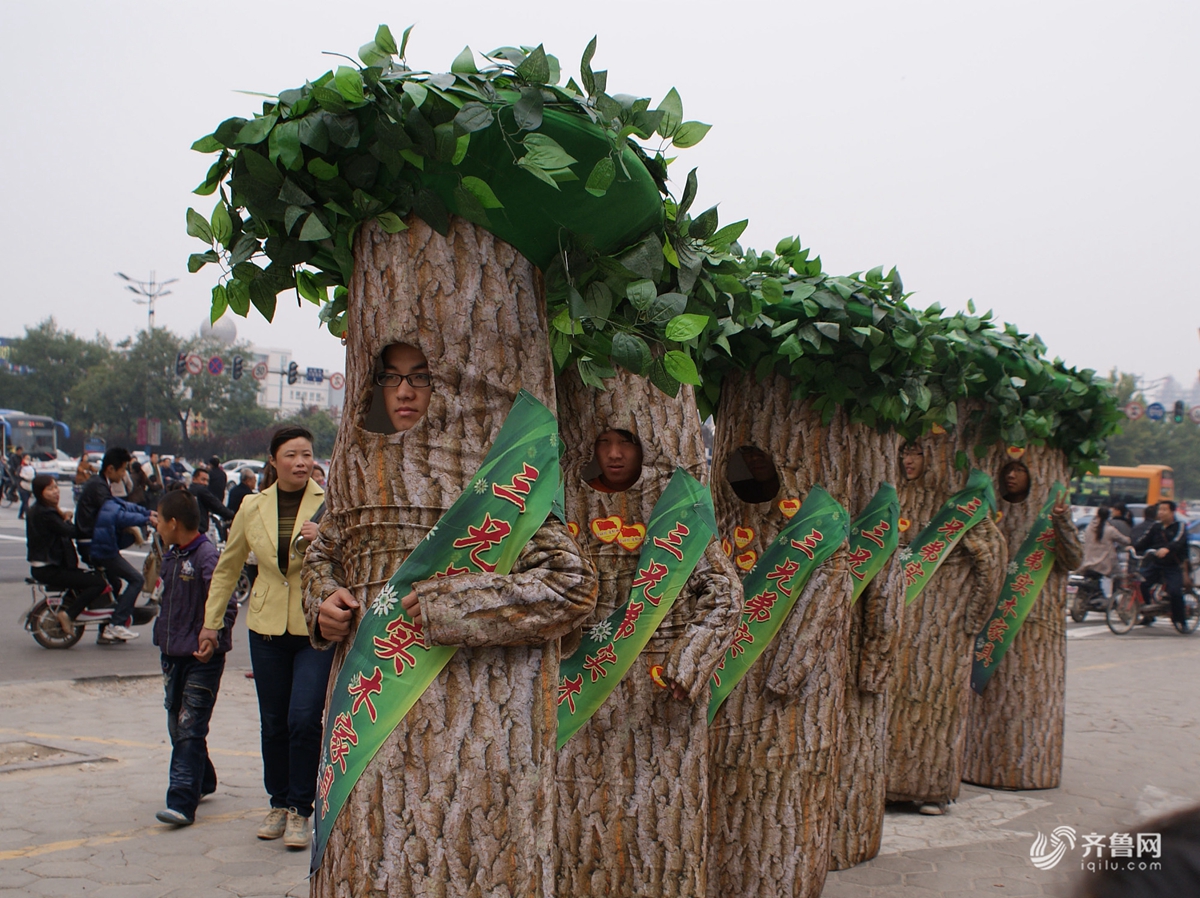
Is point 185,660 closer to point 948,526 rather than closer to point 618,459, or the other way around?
point 618,459

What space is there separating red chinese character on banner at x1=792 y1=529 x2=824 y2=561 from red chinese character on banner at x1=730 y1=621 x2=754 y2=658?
1.29 ft

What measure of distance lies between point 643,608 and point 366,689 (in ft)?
Result: 4.11

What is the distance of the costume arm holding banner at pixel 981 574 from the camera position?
639cm

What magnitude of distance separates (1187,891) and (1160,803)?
6.48 meters

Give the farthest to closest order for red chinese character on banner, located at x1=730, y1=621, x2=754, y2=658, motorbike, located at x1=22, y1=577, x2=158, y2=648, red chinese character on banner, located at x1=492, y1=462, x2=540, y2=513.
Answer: motorbike, located at x1=22, y1=577, x2=158, y2=648 → red chinese character on banner, located at x1=730, y1=621, x2=754, y2=658 → red chinese character on banner, located at x1=492, y1=462, x2=540, y2=513

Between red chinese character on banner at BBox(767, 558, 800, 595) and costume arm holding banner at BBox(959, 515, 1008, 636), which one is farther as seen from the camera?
costume arm holding banner at BBox(959, 515, 1008, 636)

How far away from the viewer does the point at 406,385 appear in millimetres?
2879

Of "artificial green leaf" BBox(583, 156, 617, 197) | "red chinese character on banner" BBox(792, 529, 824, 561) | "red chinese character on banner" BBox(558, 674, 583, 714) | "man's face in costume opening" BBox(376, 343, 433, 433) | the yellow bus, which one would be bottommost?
"red chinese character on banner" BBox(558, 674, 583, 714)

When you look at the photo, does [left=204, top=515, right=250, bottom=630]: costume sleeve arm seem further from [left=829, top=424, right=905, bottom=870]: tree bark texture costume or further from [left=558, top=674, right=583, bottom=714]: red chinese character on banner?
[left=829, top=424, right=905, bottom=870]: tree bark texture costume

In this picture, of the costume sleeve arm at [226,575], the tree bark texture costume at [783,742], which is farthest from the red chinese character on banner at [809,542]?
the costume sleeve arm at [226,575]

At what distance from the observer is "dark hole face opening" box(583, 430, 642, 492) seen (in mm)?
3930

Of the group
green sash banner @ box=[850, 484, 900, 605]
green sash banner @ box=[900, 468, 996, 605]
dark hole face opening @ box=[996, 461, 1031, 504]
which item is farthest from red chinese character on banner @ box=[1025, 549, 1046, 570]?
green sash banner @ box=[850, 484, 900, 605]

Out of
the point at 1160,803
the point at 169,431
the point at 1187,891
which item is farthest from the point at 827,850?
the point at 169,431

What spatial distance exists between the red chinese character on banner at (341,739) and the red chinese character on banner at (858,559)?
286 centimetres
